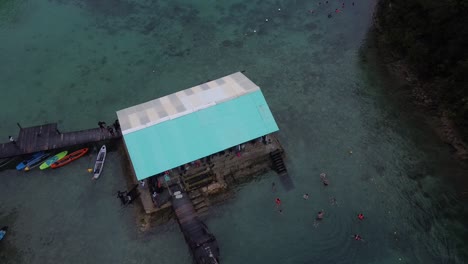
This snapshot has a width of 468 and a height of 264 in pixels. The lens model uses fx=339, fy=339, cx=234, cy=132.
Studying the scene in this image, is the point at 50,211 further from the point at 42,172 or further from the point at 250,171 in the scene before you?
the point at 250,171

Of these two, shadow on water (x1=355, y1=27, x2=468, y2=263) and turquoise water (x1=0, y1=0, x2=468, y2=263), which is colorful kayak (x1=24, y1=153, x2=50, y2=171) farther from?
shadow on water (x1=355, y1=27, x2=468, y2=263)

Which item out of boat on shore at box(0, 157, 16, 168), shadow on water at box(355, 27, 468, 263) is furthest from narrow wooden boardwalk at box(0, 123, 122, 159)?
shadow on water at box(355, 27, 468, 263)

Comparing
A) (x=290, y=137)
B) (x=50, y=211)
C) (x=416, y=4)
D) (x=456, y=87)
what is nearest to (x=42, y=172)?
(x=50, y=211)

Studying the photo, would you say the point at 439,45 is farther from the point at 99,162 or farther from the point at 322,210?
the point at 99,162

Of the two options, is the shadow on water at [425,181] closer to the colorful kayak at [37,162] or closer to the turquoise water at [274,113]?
the turquoise water at [274,113]

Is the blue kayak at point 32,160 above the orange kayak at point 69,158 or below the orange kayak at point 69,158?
above

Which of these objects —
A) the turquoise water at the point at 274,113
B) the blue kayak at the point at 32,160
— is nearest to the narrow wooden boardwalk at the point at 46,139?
the blue kayak at the point at 32,160
